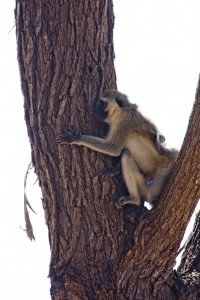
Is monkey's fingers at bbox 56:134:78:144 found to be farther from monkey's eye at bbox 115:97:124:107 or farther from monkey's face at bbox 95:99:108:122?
monkey's eye at bbox 115:97:124:107

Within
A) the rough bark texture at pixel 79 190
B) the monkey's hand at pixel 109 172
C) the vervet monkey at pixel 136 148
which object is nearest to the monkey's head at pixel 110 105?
the vervet monkey at pixel 136 148

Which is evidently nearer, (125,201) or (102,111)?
(125,201)

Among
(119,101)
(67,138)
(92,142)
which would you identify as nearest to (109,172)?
(92,142)

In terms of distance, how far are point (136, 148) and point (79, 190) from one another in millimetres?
1185

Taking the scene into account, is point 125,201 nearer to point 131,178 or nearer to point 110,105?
point 131,178

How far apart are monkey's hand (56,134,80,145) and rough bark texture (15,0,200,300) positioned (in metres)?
0.05

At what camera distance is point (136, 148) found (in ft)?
18.9

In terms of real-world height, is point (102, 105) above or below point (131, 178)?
above

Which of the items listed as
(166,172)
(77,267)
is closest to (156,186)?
(166,172)

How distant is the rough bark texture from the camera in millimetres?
4652

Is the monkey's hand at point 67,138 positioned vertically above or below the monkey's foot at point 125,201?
above

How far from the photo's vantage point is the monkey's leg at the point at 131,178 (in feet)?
16.9

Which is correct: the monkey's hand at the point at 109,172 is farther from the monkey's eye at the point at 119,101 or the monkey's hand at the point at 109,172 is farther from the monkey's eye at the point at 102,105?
the monkey's eye at the point at 119,101

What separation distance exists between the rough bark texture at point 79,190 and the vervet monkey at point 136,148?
0.38m
